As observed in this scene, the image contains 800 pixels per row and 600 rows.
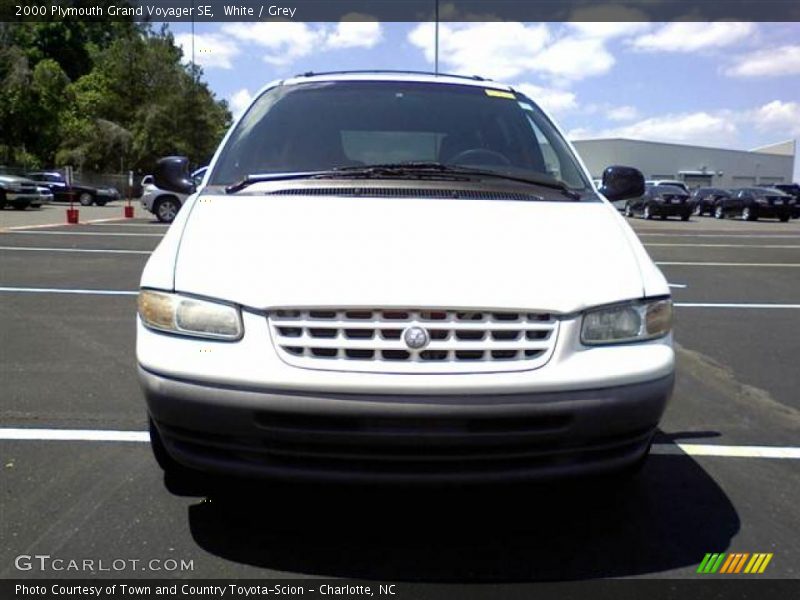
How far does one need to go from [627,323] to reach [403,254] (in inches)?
33.8

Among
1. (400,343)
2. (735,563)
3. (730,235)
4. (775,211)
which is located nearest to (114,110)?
(775,211)

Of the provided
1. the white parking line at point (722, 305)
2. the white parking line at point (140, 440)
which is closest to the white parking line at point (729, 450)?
the white parking line at point (140, 440)

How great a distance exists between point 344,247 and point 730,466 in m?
2.34

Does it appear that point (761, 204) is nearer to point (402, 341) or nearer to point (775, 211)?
point (775, 211)

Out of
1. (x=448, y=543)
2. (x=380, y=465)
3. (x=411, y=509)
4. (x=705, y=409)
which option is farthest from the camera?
(x=705, y=409)

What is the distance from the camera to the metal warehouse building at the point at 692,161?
2758 inches

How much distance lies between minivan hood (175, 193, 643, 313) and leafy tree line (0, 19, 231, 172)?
45.9 m

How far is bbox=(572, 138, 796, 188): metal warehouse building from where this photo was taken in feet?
230

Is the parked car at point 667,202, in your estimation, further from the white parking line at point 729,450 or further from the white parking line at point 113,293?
the white parking line at point 729,450

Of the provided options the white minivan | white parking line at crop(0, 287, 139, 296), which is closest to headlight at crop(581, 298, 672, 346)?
the white minivan

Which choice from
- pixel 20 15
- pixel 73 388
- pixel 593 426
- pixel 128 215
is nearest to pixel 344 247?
pixel 593 426

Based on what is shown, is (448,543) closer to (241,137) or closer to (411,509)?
(411,509)

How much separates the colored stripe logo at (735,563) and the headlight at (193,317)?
1931 mm

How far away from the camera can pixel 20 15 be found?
155 feet
